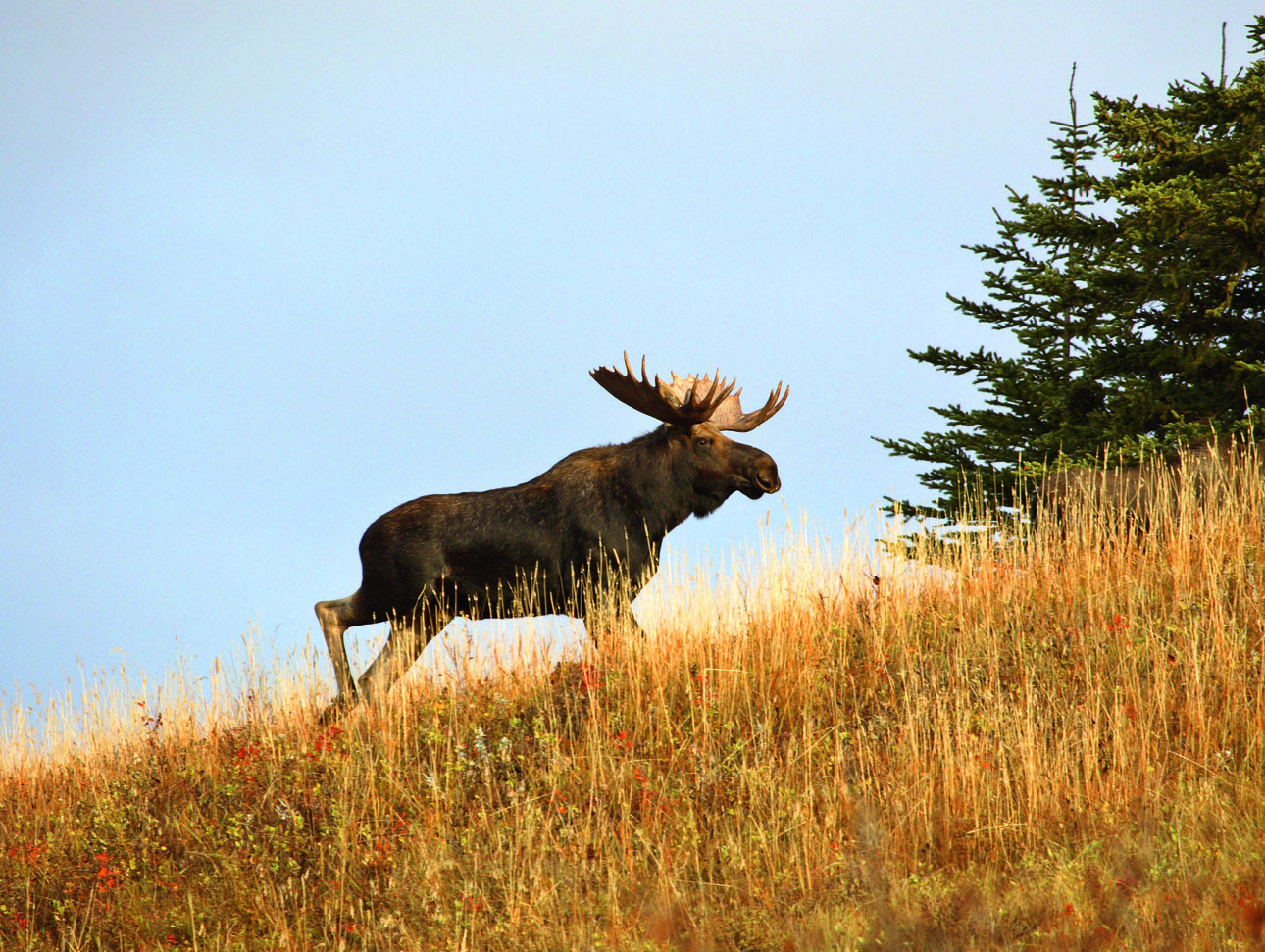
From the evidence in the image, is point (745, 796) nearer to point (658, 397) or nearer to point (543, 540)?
point (543, 540)

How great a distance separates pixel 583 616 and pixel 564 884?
137 inches

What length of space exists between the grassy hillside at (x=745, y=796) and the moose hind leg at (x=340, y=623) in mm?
385

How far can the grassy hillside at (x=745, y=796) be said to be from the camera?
17.7 feet

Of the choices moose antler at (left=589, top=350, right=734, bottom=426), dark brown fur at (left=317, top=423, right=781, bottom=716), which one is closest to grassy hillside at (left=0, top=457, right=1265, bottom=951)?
dark brown fur at (left=317, top=423, right=781, bottom=716)

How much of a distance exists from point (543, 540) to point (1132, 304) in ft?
33.9

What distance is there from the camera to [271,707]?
8.89 m

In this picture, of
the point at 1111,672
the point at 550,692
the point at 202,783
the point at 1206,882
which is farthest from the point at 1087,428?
the point at 202,783

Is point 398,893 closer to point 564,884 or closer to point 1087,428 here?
point 564,884

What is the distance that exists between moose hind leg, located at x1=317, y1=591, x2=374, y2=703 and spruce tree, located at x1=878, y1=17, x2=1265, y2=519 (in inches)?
295

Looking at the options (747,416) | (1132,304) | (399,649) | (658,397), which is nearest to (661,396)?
(658,397)

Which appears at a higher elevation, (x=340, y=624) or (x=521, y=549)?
(x=521, y=549)

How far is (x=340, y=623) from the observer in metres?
9.26

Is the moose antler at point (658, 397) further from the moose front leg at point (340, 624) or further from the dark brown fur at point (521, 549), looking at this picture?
the moose front leg at point (340, 624)

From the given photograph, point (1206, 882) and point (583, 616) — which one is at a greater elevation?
point (583, 616)
